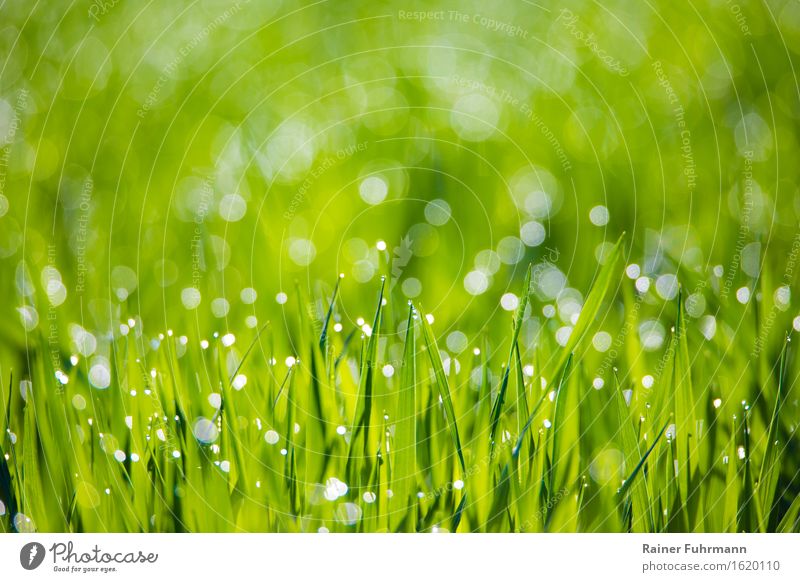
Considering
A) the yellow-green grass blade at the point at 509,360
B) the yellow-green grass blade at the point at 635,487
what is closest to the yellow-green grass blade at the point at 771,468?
the yellow-green grass blade at the point at 635,487

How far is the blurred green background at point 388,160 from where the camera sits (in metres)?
0.72

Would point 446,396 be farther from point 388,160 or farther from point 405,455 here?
point 388,160

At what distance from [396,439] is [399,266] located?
190 mm

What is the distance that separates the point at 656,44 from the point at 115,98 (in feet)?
2.11

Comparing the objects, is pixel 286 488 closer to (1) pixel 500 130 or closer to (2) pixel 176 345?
(2) pixel 176 345

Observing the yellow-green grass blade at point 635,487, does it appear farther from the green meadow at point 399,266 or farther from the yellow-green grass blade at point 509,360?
the yellow-green grass blade at point 509,360

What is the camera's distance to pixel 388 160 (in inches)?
29.6

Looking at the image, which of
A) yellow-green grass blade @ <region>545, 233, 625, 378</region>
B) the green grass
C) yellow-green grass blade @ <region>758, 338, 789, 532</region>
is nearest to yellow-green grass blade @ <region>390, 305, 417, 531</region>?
the green grass
